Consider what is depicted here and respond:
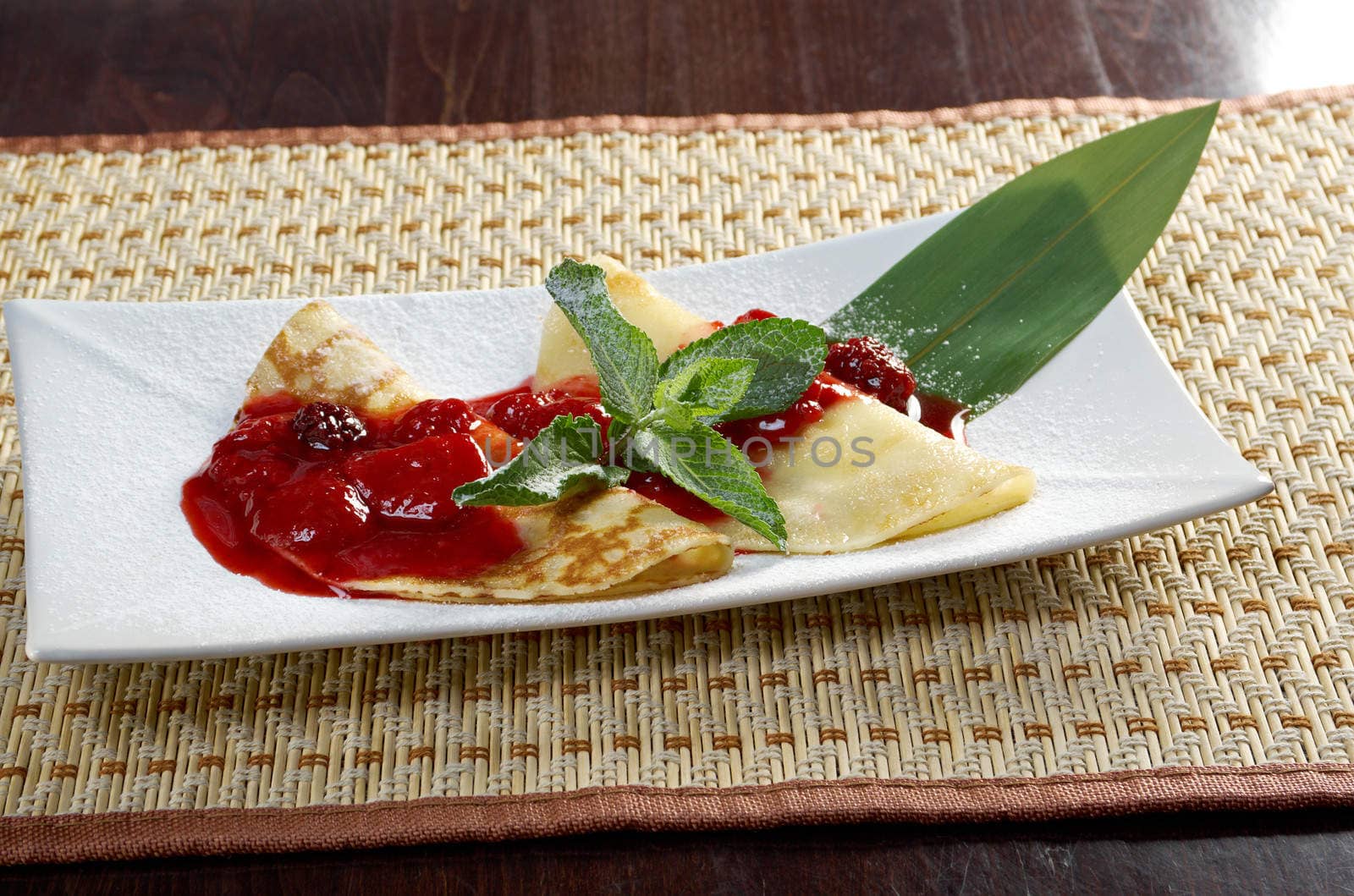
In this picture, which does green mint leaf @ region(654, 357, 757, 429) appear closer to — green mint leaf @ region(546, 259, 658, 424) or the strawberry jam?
green mint leaf @ region(546, 259, 658, 424)


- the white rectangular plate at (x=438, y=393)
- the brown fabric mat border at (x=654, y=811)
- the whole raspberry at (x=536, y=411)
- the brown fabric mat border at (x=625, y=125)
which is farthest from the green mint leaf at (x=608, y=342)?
the brown fabric mat border at (x=625, y=125)

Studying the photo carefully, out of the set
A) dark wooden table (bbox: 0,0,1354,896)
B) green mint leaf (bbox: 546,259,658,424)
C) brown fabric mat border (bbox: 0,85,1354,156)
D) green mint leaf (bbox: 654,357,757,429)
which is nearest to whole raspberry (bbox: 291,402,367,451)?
green mint leaf (bbox: 546,259,658,424)

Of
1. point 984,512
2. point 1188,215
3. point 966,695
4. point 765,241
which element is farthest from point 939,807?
point 1188,215

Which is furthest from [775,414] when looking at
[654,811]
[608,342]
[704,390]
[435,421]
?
[654,811]

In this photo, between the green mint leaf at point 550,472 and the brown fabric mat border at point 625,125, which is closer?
the green mint leaf at point 550,472

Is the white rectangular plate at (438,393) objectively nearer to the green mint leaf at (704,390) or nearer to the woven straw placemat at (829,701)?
the woven straw placemat at (829,701)

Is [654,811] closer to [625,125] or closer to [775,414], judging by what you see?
[775,414]
